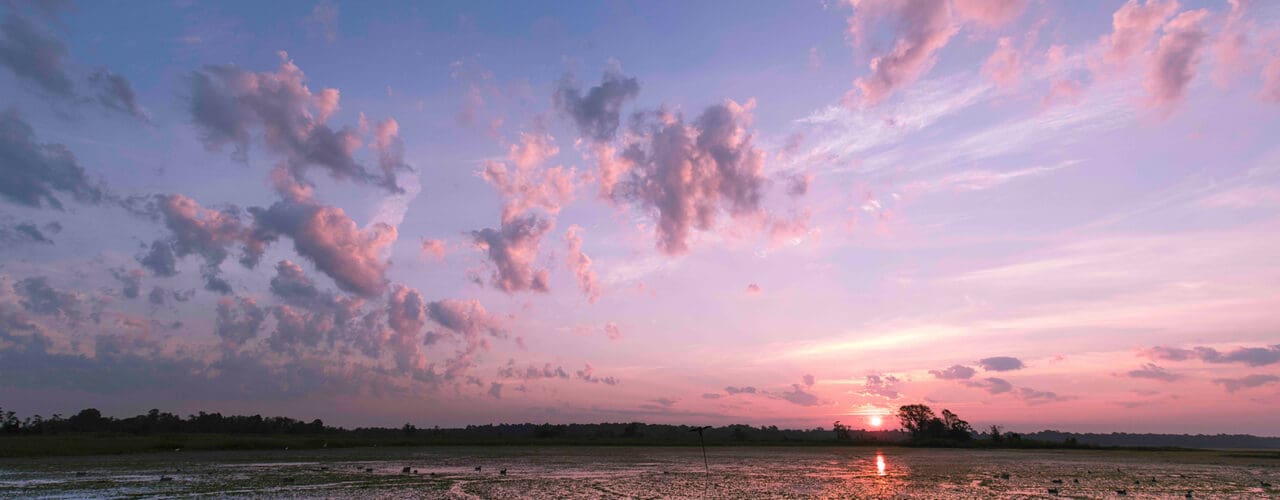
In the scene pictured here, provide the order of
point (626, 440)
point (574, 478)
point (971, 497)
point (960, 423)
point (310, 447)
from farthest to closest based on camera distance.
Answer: point (960, 423) → point (626, 440) → point (310, 447) → point (574, 478) → point (971, 497)

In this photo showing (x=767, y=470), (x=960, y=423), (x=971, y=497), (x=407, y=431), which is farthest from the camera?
(x=407, y=431)

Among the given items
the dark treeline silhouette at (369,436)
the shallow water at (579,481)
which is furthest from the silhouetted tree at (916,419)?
the shallow water at (579,481)

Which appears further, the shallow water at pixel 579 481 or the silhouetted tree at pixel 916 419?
the silhouetted tree at pixel 916 419

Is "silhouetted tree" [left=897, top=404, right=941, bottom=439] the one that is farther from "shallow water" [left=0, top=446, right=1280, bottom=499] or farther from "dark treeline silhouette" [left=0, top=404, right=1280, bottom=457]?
"shallow water" [left=0, top=446, right=1280, bottom=499]

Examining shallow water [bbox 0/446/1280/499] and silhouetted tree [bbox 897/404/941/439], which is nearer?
shallow water [bbox 0/446/1280/499]

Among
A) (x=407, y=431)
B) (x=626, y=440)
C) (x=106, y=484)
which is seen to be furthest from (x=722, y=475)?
(x=407, y=431)

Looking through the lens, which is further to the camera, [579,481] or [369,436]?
[369,436]

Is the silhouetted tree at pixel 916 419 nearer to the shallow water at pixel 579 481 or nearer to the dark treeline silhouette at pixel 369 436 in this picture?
the dark treeline silhouette at pixel 369 436

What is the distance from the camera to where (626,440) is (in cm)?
10381

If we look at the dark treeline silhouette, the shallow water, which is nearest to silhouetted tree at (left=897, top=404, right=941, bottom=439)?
the dark treeline silhouette

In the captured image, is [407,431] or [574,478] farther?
[407,431]

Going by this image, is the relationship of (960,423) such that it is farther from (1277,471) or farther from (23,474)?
(23,474)

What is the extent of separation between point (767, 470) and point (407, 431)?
112m

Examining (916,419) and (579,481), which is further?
(916,419)
